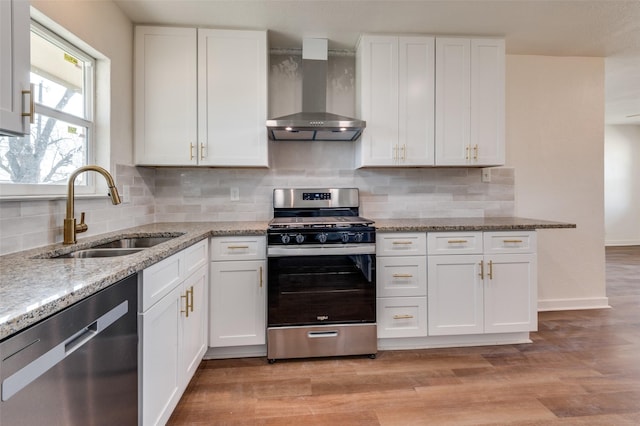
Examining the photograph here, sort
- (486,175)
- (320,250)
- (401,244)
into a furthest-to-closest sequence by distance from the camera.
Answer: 1. (486,175)
2. (401,244)
3. (320,250)

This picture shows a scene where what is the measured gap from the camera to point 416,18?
222cm

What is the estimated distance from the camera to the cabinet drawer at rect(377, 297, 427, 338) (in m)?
2.19

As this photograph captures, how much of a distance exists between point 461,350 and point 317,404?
46.8 inches

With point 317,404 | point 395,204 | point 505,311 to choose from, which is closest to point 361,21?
point 395,204

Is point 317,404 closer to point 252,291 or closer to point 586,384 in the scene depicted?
point 252,291

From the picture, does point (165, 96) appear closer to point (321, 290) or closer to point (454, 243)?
point (321, 290)

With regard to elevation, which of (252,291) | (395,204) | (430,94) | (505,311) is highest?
(430,94)

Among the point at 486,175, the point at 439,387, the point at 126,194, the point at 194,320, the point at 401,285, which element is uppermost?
the point at 486,175

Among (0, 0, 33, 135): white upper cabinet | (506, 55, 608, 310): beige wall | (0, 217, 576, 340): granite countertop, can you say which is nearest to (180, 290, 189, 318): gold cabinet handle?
(0, 217, 576, 340): granite countertop

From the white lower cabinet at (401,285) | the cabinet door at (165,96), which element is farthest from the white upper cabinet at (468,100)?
the cabinet door at (165,96)

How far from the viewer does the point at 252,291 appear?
6.89 feet

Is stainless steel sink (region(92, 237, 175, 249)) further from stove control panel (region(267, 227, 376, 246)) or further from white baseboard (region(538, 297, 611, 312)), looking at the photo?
white baseboard (region(538, 297, 611, 312))

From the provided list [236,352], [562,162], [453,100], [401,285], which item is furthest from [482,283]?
[236,352]

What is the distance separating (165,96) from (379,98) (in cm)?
161
